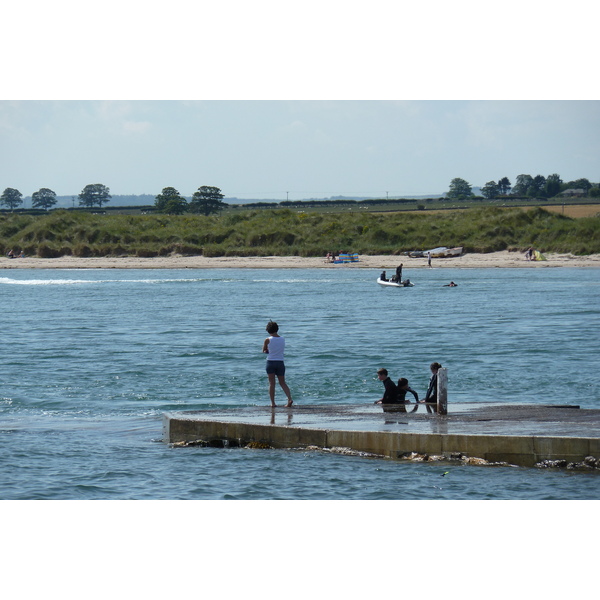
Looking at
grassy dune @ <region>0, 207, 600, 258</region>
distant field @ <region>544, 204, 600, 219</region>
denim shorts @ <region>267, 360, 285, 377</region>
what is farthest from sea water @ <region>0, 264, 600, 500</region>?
distant field @ <region>544, 204, 600, 219</region>

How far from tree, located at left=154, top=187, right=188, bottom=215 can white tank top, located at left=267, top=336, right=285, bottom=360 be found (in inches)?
5609

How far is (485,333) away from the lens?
39.7 m

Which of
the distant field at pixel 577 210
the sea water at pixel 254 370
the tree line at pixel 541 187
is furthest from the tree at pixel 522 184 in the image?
the sea water at pixel 254 370

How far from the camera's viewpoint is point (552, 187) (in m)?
169

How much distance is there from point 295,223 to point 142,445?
101900 mm

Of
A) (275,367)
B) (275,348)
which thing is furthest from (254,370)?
(275,348)

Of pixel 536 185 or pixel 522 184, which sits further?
pixel 522 184

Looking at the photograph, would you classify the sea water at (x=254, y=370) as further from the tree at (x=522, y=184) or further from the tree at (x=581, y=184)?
the tree at (x=522, y=184)

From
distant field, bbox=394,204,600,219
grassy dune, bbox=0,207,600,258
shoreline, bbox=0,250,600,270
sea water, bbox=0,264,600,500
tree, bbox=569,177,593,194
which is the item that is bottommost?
sea water, bbox=0,264,600,500

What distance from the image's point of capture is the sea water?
15.1 meters

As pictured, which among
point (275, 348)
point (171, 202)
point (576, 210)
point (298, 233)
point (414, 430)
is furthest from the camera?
point (171, 202)

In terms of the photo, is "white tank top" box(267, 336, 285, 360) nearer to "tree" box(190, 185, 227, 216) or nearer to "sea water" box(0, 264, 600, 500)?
"sea water" box(0, 264, 600, 500)

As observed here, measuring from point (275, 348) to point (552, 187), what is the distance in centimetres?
15970

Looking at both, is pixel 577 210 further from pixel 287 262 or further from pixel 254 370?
pixel 254 370
